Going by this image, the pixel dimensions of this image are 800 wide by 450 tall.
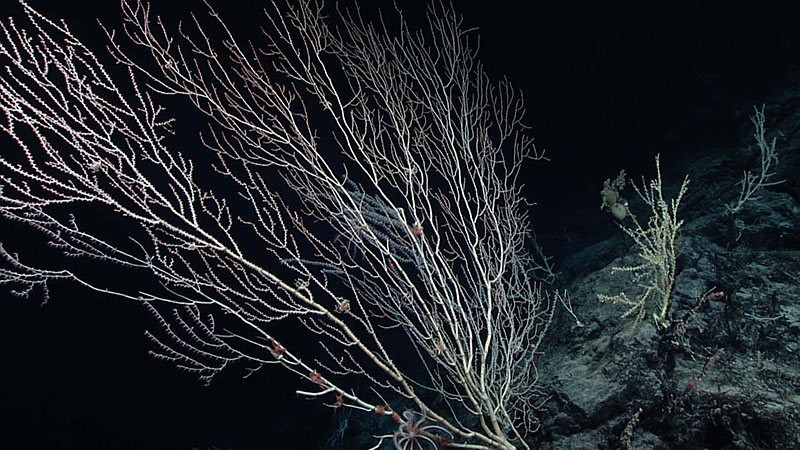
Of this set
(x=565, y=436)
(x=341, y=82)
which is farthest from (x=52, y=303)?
(x=565, y=436)

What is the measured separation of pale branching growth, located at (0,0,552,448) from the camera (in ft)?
6.96

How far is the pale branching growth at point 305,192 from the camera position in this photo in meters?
2.12

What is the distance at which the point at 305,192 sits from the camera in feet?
17.9

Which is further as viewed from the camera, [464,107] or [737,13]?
[737,13]

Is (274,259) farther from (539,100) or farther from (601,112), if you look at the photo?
(601,112)

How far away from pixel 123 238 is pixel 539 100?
10265mm

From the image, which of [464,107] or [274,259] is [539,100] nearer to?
[464,107]

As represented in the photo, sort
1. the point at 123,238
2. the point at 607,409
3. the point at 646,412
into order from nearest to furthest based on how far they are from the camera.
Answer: the point at 646,412 → the point at 607,409 → the point at 123,238

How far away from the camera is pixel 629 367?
115 inches

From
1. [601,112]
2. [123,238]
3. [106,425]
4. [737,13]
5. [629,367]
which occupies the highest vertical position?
[737,13]

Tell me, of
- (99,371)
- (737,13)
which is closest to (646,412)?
(737,13)

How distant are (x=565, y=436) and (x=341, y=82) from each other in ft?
24.9

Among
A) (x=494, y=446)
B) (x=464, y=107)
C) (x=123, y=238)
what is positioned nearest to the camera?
(x=494, y=446)

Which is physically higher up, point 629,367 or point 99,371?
point 629,367
